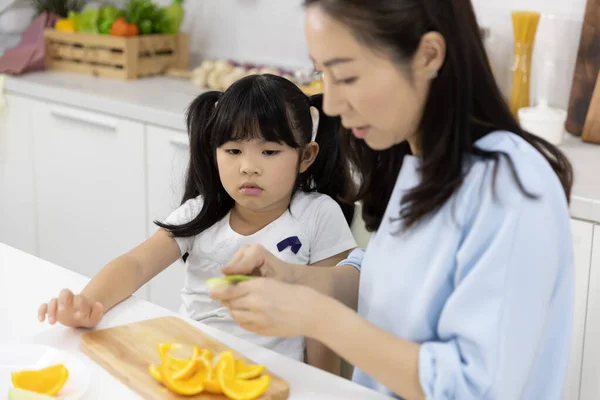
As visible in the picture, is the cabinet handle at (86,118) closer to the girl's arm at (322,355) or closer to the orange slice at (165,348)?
the girl's arm at (322,355)

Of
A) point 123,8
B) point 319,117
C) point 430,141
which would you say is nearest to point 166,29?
point 123,8

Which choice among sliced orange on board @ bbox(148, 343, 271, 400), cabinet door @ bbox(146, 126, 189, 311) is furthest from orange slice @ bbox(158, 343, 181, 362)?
cabinet door @ bbox(146, 126, 189, 311)

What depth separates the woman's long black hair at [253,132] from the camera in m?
1.45

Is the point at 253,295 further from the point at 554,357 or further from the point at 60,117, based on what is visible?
the point at 60,117

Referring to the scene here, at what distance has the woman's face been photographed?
947 mm

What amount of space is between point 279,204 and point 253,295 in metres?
0.56

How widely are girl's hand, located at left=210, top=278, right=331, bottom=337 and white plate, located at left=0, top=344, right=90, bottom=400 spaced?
0.67 ft

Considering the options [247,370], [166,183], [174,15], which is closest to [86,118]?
[166,183]

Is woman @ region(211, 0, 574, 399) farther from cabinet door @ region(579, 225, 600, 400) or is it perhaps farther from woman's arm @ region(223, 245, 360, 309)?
cabinet door @ region(579, 225, 600, 400)

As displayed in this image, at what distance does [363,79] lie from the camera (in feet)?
3.12

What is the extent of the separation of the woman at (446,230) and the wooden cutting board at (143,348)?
102mm

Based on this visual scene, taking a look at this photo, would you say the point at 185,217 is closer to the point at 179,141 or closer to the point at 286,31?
the point at 179,141

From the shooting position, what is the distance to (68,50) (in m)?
2.93

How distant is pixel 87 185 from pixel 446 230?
1.87m
